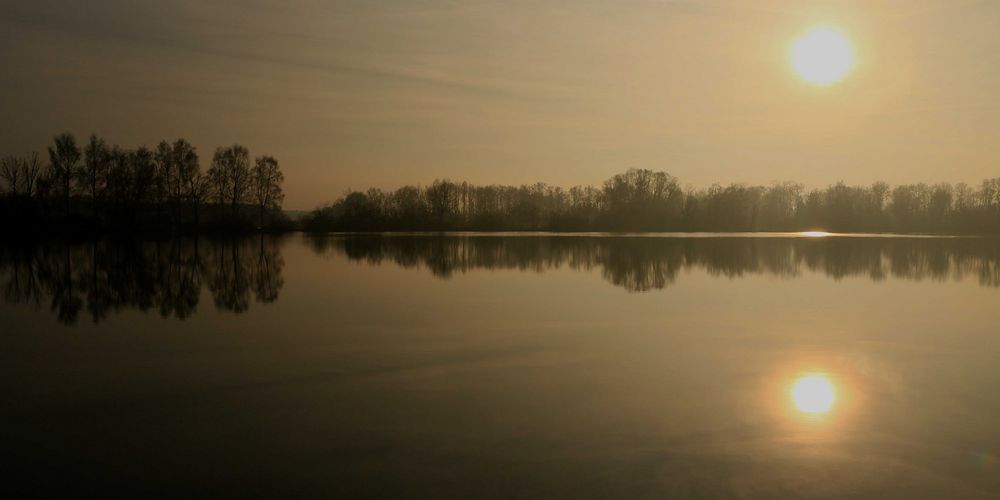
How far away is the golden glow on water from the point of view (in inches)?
279

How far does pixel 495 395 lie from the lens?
728 centimetres

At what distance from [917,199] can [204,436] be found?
369 feet

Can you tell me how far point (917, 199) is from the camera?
3861 inches

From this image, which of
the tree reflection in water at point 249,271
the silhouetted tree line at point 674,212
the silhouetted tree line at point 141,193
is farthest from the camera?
the silhouetted tree line at point 674,212

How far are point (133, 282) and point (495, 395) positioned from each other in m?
14.4

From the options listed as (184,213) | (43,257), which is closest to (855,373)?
(43,257)

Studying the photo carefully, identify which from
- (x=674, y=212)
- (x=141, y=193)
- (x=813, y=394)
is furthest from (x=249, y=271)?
(x=674, y=212)

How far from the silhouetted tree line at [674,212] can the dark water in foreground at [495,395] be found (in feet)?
216

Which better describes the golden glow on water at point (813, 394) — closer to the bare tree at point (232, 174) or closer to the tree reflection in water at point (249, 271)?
the tree reflection in water at point (249, 271)

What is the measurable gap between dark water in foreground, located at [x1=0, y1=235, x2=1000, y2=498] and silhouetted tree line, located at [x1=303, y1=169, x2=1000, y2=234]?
65.9m

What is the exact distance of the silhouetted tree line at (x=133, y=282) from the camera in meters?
13.8

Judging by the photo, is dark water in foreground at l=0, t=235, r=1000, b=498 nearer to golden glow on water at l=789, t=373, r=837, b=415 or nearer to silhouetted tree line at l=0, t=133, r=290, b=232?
golden glow on water at l=789, t=373, r=837, b=415

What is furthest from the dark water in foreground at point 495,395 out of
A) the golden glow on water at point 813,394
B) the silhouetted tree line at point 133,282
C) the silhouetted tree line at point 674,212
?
the silhouetted tree line at point 674,212

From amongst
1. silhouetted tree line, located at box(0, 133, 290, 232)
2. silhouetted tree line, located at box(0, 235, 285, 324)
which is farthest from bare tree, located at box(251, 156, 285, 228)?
silhouetted tree line, located at box(0, 235, 285, 324)
